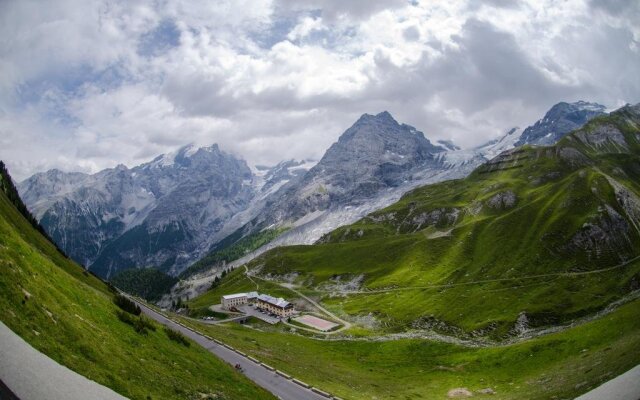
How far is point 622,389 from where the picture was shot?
35625 millimetres

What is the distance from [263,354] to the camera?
80.9m

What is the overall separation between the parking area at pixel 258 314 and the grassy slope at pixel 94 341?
106189mm

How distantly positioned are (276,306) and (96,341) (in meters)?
133

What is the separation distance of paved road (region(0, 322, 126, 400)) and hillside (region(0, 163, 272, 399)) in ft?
3.82

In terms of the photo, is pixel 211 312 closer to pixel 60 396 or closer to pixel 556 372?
pixel 556 372

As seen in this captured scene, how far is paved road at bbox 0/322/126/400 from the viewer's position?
77.3 feet

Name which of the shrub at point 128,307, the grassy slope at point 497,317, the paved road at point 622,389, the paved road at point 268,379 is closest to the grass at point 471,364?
the grassy slope at point 497,317

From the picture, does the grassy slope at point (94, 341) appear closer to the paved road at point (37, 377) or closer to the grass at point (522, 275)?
the paved road at point (37, 377)

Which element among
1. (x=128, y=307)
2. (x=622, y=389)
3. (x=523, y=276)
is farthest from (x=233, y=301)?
(x=622, y=389)

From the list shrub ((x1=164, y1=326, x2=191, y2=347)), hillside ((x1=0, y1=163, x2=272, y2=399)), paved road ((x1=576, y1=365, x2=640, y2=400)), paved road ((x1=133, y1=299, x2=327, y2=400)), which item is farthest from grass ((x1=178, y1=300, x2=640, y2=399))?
hillside ((x1=0, y1=163, x2=272, y2=399))

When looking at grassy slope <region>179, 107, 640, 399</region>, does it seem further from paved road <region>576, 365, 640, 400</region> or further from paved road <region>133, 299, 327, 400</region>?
paved road <region>576, 365, 640, 400</region>

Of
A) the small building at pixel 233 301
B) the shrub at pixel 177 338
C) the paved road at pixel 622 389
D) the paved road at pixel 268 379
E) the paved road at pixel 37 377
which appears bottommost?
the small building at pixel 233 301

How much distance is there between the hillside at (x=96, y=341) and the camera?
98.8ft

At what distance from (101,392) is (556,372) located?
218ft
